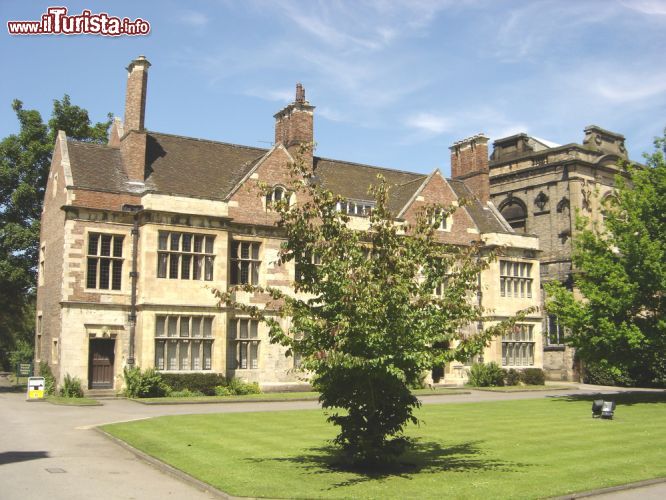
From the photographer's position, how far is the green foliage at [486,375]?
125 feet

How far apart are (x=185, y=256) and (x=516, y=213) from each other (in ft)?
87.3

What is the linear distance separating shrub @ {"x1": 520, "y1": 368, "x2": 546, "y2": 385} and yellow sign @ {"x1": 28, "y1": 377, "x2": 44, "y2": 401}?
2535 centimetres

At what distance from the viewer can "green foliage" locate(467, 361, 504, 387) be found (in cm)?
3822

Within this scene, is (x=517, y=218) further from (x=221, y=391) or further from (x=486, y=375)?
(x=221, y=391)

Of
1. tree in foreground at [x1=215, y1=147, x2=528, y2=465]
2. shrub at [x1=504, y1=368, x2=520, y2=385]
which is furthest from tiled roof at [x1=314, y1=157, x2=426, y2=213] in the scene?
tree in foreground at [x1=215, y1=147, x2=528, y2=465]

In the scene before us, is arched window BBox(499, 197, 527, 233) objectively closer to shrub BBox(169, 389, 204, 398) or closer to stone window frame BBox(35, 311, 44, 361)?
shrub BBox(169, 389, 204, 398)

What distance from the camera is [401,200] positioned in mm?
39969

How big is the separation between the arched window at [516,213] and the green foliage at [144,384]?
93.2 ft

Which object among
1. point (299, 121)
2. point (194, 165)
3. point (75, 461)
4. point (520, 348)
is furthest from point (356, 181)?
point (75, 461)

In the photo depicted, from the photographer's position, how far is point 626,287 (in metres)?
27.4

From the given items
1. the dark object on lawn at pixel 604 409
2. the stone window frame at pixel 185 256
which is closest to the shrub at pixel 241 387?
the stone window frame at pixel 185 256

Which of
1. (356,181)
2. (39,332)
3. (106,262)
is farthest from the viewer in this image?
(356,181)

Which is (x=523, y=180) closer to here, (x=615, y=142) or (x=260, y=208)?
(x=615, y=142)

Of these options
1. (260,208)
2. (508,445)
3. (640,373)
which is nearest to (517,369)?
(640,373)
